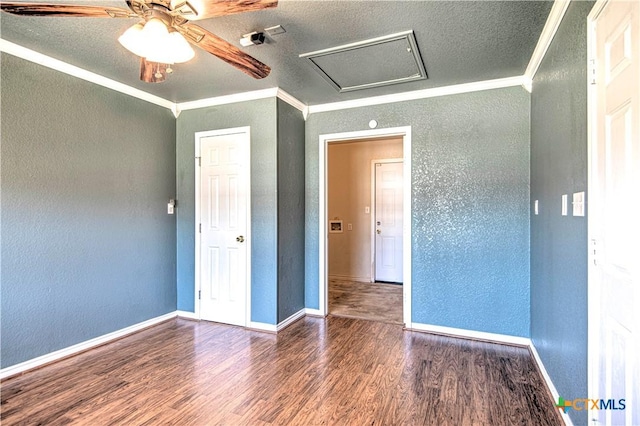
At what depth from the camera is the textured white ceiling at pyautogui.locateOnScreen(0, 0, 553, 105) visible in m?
2.04

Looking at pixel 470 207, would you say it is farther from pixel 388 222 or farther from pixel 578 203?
pixel 388 222

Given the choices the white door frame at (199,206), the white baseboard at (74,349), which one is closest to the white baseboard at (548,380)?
the white door frame at (199,206)

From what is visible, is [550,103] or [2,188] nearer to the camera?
[550,103]

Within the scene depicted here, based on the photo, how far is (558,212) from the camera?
2037 mm

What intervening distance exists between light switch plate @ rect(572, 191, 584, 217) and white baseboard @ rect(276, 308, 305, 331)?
9.04 ft

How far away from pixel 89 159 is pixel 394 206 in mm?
4296

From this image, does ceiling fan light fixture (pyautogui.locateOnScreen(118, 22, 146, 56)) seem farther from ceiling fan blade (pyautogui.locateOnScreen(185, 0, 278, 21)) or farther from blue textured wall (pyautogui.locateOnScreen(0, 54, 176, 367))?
blue textured wall (pyautogui.locateOnScreen(0, 54, 176, 367))

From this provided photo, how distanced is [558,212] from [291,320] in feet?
8.96

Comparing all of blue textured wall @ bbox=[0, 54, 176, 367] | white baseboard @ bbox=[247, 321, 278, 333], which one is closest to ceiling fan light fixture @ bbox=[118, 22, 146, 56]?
blue textured wall @ bbox=[0, 54, 176, 367]

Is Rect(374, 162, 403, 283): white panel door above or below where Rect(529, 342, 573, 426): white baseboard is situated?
above
